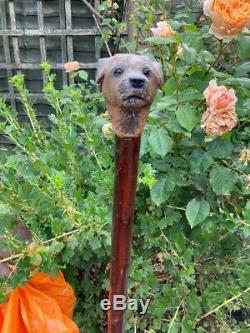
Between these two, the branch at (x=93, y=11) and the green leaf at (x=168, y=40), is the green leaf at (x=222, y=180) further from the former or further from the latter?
the branch at (x=93, y=11)

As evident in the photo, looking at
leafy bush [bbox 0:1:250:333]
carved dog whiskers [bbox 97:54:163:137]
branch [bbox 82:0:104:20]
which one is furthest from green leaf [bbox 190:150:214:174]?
branch [bbox 82:0:104:20]

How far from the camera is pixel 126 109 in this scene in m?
0.57

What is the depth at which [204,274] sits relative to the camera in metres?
1.20

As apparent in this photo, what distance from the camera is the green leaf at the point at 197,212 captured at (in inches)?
37.4

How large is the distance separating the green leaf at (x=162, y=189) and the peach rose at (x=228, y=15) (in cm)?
33

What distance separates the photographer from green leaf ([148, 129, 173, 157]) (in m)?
0.92

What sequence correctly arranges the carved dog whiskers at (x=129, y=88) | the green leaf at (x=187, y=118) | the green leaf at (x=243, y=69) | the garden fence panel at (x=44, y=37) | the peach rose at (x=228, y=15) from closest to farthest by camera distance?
the carved dog whiskers at (x=129, y=88)
the peach rose at (x=228, y=15)
the green leaf at (x=187, y=118)
the green leaf at (x=243, y=69)
the garden fence panel at (x=44, y=37)

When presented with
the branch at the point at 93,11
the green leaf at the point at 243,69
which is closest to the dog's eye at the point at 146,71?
the green leaf at the point at 243,69

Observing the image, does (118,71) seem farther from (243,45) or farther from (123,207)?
(243,45)

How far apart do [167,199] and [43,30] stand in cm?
120

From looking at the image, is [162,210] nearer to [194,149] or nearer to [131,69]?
[194,149]

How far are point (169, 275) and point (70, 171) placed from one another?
40 cm

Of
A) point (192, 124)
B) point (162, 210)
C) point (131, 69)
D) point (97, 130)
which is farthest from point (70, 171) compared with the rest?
point (131, 69)

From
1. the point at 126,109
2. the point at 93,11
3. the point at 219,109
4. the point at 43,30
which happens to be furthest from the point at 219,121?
the point at 43,30
